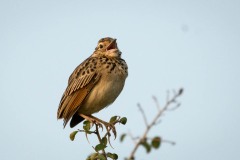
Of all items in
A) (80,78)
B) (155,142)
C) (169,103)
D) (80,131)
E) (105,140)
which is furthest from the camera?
(80,78)

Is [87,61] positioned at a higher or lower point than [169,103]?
higher

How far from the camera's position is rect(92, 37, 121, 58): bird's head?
764 centimetres

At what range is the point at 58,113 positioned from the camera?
7492 millimetres

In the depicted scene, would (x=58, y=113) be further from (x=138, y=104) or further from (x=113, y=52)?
(x=138, y=104)

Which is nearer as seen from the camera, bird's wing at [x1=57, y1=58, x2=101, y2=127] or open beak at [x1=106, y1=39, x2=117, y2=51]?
bird's wing at [x1=57, y1=58, x2=101, y2=127]

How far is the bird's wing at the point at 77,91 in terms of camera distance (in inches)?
284

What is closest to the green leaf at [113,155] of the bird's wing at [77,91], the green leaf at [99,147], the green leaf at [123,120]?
the green leaf at [99,147]

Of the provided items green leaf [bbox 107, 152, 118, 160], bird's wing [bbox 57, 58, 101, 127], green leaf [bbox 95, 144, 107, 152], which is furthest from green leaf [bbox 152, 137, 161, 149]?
bird's wing [bbox 57, 58, 101, 127]

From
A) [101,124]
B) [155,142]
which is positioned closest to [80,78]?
[101,124]

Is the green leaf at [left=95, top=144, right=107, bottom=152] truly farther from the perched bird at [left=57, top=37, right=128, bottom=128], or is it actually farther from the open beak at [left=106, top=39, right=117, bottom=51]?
the open beak at [left=106, top=39, right=117, bottom=51]

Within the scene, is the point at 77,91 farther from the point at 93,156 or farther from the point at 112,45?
the point at 93,156

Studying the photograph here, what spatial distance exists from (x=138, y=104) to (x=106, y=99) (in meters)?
3.81

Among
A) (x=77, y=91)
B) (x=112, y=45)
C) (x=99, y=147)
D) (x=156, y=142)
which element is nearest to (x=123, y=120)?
(x=99, y=147)

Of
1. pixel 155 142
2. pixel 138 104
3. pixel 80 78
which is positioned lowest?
pixel 155 142
